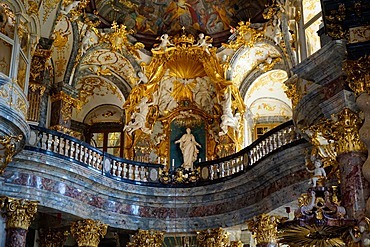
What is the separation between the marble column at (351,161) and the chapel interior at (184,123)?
3cm

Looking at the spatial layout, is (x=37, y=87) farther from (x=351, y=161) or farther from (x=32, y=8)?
(x=351, y=161)

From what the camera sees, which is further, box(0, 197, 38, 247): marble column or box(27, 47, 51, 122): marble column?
box(27, 47, 51, 122): marble column

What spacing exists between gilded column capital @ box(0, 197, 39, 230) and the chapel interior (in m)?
0.04

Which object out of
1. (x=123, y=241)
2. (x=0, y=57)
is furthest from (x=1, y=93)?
(x=123, y=241)

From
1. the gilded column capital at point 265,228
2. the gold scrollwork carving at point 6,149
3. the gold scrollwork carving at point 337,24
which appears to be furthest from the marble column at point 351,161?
the gold scrollwork carving at point 6,149

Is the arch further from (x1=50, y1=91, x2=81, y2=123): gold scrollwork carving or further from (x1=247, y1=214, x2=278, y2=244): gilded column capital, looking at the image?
(x1=247, y1=214, x2=278, y2=244): gilded column capital

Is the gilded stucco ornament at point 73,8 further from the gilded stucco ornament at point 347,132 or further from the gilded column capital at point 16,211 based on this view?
the gilded stucco ornament at point 347,132

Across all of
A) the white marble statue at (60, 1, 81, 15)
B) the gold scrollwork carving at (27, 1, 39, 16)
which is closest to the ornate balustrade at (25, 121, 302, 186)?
the gold scrollwork carving at (27, 1, 39, 16)

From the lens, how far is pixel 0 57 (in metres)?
18.2

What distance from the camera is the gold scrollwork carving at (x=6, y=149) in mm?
17766

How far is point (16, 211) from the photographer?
18875 mm

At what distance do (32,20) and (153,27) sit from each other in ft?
23.6

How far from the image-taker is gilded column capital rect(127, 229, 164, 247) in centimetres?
2212

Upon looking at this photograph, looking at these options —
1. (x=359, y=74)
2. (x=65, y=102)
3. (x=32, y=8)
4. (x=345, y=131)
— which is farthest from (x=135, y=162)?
(x=359, y=74)
